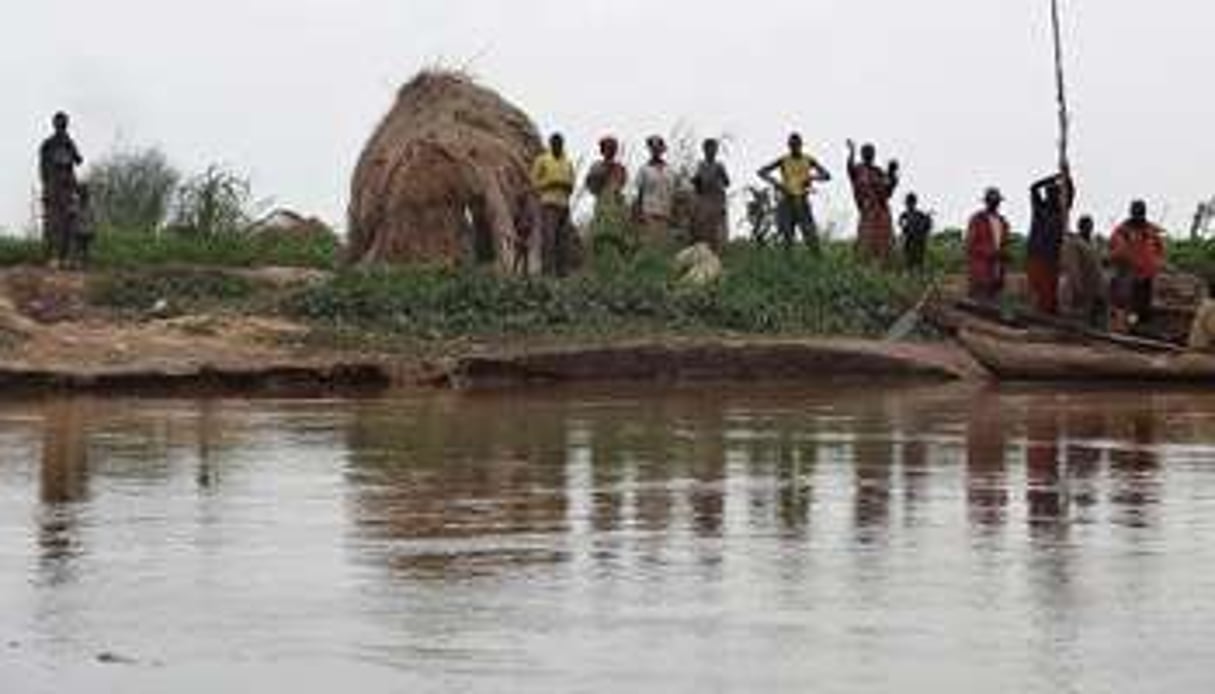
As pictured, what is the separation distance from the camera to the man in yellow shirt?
1112 inches

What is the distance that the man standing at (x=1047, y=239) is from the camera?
27000mm

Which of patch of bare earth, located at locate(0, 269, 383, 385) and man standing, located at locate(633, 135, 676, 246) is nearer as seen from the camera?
patch of bare earth, located at locate(0, 269, 383, 385)

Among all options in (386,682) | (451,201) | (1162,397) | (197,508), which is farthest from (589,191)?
(386,682)

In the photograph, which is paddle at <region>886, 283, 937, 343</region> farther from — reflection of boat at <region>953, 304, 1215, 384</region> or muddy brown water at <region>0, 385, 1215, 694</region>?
muddy brown water at <region>0, 385, 1215, 694</region>

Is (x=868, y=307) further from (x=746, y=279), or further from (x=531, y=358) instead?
(x=531, y=358)

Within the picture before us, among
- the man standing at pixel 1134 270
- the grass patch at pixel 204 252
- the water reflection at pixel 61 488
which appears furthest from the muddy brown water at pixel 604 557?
the grass patch at pixel 204 252

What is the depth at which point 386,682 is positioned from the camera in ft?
23.6

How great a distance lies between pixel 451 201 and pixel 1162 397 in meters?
10.4

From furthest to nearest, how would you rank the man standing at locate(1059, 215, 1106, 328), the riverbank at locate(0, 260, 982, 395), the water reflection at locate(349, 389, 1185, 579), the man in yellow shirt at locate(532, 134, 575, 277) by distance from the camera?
the man in yellow shirt at locate(532, 134, 575, 277)
the man standing at locate(1059, 215, 1106, 328)
the riverbank at locate(0, 260, 982, 395)
the water reflection at locate(349, 389, 1185, 579)

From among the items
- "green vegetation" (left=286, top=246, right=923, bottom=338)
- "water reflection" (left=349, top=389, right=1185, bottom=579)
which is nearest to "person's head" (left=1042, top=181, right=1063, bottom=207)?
→ "green vegetation" (left=286, top=246, right=923, bottom=338)

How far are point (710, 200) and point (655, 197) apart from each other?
0.66 meters

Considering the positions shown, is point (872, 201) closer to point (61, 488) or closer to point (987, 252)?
point (987, 252)

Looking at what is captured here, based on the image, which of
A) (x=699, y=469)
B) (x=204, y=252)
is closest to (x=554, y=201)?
(x=204, y=252)

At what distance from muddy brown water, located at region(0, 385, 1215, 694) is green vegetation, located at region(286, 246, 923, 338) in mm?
7586
